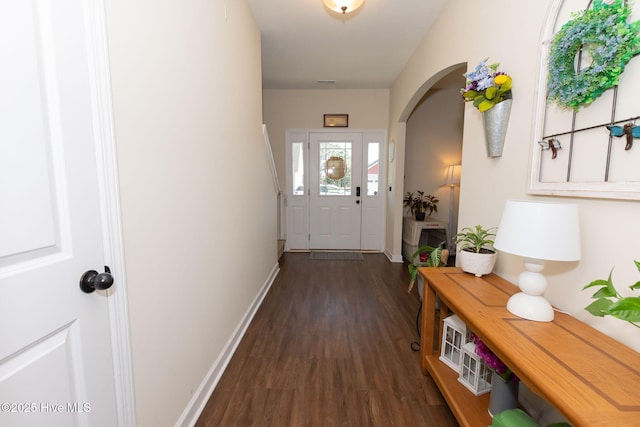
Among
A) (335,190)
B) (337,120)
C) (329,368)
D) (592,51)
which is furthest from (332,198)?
(592,51)

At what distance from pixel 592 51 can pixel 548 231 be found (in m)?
0.69

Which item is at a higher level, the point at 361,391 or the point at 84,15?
the point at 84,15

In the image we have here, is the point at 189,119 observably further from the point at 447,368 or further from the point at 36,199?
the point at 447,368

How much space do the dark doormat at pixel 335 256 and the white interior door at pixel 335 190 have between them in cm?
21

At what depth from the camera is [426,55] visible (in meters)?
2.78

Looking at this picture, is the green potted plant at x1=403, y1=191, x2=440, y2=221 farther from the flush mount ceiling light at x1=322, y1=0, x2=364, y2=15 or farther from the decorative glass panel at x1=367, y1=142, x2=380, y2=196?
the flush mount ceiling light at x1=322, y1=0, x2=364, y2=15

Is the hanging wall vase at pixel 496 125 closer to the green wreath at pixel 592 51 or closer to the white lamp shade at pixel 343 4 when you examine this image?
the green wreath at pixel 592 51

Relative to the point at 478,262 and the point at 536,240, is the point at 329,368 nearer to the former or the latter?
the point at 478,262

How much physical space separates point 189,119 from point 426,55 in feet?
8.19

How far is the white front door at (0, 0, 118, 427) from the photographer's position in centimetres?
64

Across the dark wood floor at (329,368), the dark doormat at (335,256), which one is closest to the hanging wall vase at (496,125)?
the dark wood floor at (329,368)

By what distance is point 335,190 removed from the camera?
4812 millimetres

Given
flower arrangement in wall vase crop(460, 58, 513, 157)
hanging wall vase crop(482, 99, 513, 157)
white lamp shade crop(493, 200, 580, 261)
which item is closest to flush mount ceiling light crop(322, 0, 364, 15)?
flower arrangement in wall vase crop(460, 58, 513, 157)

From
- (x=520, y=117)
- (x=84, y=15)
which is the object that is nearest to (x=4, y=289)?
(x=84, y=15)
